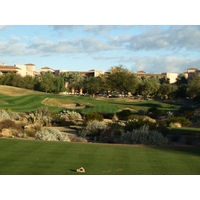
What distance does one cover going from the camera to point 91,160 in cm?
1192

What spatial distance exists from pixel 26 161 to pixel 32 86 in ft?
298

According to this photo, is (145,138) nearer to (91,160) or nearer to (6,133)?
(6,133)

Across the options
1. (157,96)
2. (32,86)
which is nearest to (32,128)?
(32,86)

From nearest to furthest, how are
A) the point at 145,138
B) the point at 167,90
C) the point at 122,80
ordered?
the point at 145,138
the point at 122,80
the point at 167,90

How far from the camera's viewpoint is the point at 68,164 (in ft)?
36.8

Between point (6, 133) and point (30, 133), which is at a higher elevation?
point (6, 133)

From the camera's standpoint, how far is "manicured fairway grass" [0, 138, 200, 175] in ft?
34.1

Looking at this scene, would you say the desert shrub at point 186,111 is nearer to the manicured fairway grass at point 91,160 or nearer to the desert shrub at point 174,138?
the desert shrub at point 174,138

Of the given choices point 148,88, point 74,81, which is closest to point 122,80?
point 148,88

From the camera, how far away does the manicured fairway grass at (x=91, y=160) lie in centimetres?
1040

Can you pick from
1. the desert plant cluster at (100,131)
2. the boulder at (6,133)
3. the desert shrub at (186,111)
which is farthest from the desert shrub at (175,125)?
the boulder at (6,133)

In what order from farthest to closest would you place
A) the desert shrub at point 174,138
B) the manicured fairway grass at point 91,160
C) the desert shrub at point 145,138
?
the desert shrub at point 174,138 → the desert shrub at point 145,138 → the manicured fairway grass at point 91,160

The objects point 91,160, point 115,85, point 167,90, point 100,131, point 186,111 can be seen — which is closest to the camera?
point 91,160

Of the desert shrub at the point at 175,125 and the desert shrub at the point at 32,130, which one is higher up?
the desert shrub at the point at 32,130
